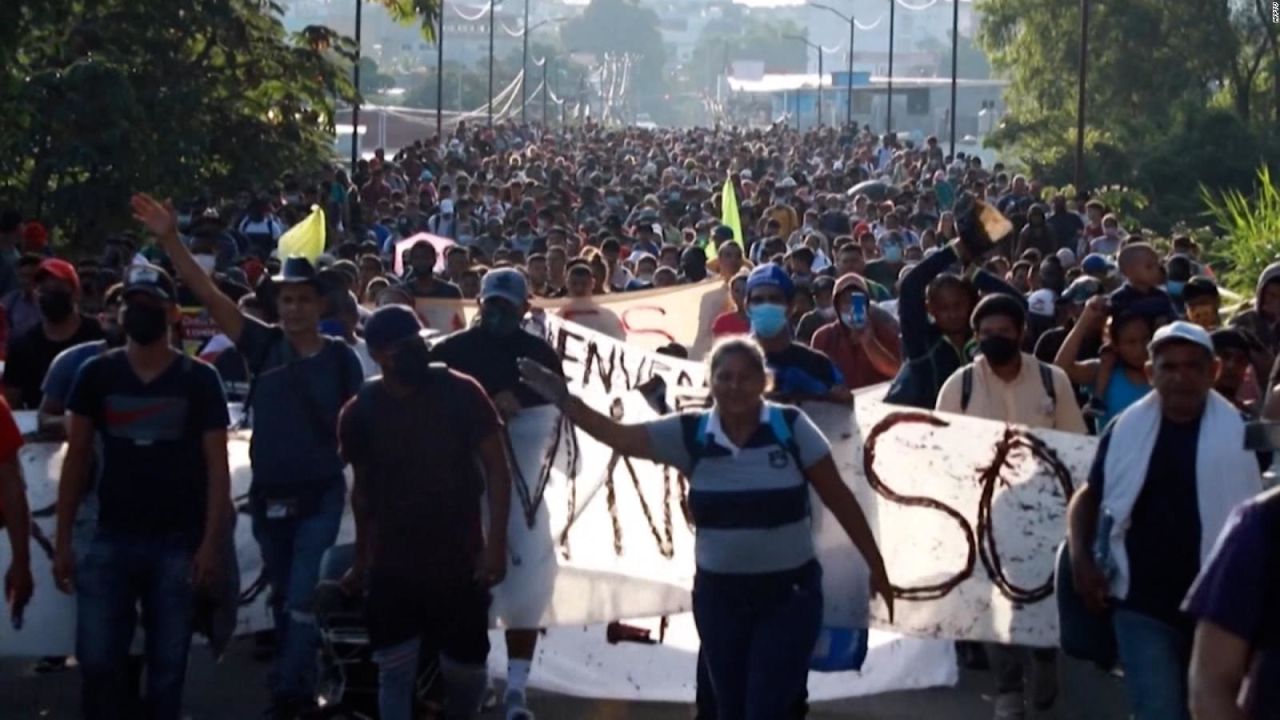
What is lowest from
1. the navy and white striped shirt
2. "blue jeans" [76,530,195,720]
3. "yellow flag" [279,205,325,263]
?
"blue jeans" [76,530,195,720]

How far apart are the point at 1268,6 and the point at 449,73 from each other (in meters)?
98.5

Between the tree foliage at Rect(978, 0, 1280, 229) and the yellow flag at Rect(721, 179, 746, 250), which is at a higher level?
the tree foliage at Rect(978, 0, 1280, 229)

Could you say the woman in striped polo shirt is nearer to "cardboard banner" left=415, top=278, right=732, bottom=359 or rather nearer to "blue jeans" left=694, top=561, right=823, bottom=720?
"blue jeans" left=694, top=561, right=823, bottom=720

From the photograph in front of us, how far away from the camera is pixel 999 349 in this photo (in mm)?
8281

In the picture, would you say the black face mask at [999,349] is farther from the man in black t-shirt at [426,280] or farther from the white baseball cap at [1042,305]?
the man in black t-shirt at [426,280]

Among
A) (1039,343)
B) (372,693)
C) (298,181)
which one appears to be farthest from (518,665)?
(298,181)

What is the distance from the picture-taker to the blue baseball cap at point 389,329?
23.1 feet

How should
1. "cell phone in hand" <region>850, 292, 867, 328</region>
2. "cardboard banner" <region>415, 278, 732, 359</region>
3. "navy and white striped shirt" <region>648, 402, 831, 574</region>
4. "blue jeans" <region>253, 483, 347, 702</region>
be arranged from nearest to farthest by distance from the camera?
"navy and white striped shirt" <region>648, 402, 831, 574</region> < "blue jeans" <region>253, 483, 347, 702</region> < "cell phone in hand" <region>850, 292, 867, 328</region> < "cardboard banner" <region>415, 278, 732, 359</region>

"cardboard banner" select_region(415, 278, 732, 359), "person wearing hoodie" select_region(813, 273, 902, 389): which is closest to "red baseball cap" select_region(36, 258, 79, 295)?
"person wearing hoodie" select_region(813, 273, 902, 389)

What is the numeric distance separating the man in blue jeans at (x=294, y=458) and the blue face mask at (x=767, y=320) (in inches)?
51.4

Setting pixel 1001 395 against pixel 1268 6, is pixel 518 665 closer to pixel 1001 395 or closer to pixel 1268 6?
pixel 1001 395

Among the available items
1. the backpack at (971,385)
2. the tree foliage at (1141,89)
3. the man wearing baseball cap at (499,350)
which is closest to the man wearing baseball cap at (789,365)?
the backpack at (971,385)

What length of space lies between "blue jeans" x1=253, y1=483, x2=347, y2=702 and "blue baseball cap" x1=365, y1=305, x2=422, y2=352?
100 centimetres

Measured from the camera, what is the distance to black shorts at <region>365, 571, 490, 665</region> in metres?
7.06
